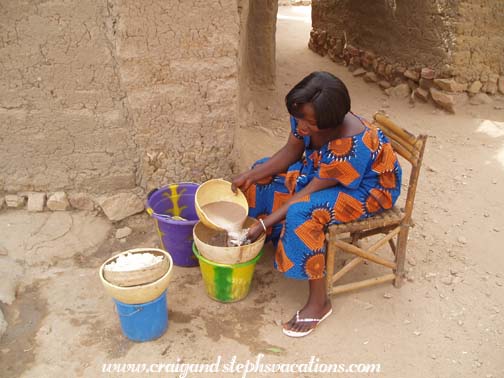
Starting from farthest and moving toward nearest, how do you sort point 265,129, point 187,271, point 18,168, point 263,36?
point 263,36 → point 265,129 → point 18,168 → point 187,271

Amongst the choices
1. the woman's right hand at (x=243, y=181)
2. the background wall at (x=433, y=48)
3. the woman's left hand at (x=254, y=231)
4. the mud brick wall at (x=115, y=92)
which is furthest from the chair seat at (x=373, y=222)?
the background wall at (x=433, y=48)

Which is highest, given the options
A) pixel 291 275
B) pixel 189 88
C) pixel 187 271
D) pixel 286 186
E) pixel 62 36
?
pixel 62 36

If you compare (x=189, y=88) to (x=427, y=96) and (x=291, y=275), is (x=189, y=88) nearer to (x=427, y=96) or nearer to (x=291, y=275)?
(x=291, y=275)

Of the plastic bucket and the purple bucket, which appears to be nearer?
the plastic bucket

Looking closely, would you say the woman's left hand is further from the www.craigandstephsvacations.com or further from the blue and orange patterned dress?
the www.craigandstephsvacations.com

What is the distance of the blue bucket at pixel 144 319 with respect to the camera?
2.19m

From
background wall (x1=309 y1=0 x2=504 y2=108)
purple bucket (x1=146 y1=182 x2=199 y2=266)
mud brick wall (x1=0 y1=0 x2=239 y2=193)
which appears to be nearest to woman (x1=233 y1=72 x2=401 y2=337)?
purple bucket (x1=146 y1=182 x2=199 y2=266)

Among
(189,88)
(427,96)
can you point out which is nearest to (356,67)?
(427,96)

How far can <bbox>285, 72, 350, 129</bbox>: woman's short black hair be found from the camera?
2.13m

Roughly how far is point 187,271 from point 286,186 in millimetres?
737

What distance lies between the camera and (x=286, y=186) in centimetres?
264

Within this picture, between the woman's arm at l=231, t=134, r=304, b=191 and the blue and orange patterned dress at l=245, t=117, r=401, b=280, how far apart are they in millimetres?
178

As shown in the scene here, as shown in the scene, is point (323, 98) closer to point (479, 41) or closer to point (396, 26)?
point (479, 41)

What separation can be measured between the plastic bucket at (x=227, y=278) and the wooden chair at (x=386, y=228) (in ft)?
1.26
